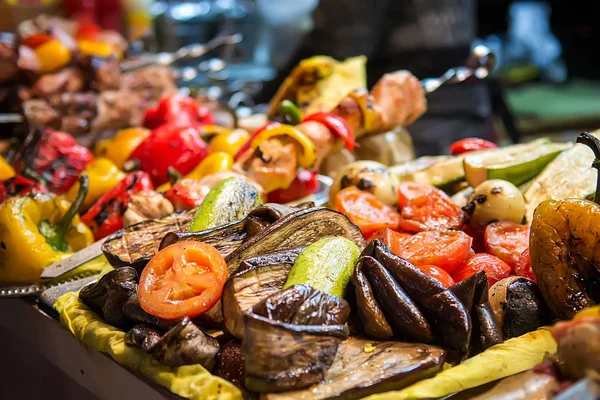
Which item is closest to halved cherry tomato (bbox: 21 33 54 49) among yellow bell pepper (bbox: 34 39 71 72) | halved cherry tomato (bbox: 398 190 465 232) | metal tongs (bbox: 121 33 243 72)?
yellow bell pepper (bbox: 34 39 71 72)

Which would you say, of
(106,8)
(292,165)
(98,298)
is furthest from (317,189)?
(106,8)

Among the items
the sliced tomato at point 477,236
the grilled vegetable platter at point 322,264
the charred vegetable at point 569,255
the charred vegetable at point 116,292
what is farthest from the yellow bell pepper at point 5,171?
the charred vegetable at point 569,255

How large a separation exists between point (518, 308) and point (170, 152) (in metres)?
1.76

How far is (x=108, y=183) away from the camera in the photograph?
267 cm

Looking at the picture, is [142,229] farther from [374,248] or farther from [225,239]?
[374,248]

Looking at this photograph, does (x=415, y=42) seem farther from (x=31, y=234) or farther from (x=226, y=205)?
(x=31, y=234)

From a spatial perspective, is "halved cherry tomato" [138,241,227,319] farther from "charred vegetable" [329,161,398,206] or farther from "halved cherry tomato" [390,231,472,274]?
"charred vegetable" [329,161,398,206]

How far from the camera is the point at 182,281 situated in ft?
4.54

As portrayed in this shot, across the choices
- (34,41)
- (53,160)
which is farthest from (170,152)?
(34,41)

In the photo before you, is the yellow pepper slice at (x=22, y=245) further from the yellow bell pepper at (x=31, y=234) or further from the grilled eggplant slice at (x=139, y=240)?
the grilled eggplant slice at (x=139, y=240)

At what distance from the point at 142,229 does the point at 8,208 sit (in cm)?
53

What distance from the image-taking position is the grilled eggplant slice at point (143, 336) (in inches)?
53.9

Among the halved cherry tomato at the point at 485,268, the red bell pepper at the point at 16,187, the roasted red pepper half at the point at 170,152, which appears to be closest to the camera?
the halved cherry tomato at the point at 485,268

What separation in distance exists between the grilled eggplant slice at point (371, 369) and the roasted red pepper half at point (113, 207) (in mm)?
1311
